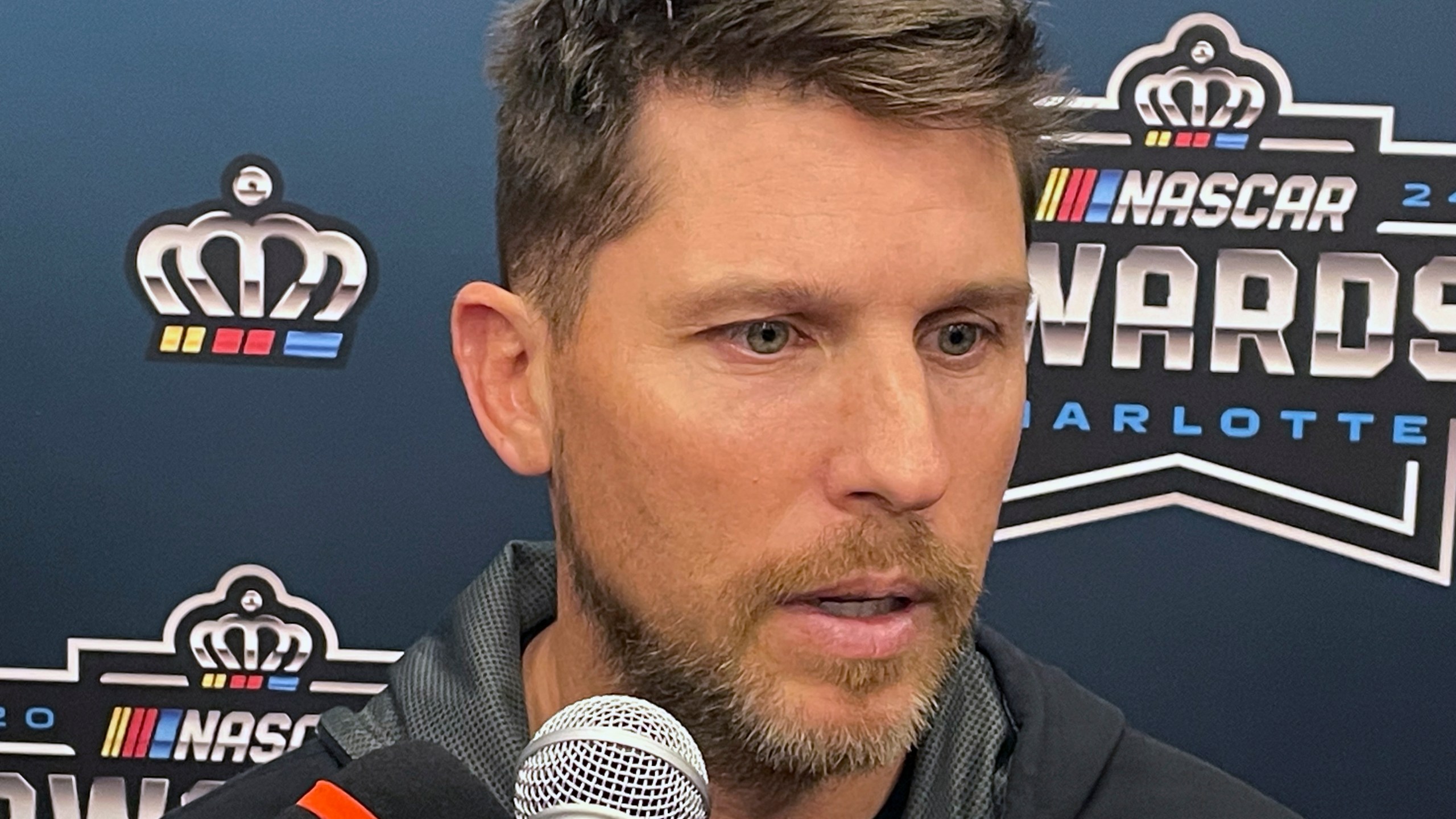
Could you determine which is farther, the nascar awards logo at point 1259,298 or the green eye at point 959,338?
the nascar awards logo at point 1259,298

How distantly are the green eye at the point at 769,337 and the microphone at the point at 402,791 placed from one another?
0.38 meters

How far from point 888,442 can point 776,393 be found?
9 cm

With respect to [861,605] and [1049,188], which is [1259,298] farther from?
[861,605]

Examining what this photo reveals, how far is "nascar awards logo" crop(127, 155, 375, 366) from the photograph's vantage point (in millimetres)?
1767

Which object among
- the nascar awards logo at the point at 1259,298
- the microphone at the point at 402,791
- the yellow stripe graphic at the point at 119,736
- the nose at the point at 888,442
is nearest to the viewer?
the microphone at the point at 402,791

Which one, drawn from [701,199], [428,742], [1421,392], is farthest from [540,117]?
[1421,392]

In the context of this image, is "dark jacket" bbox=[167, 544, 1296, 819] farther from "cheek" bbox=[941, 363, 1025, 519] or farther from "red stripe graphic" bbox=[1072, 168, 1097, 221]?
"red stripe graphic" bbox=[1072, 168, 1097, 221]

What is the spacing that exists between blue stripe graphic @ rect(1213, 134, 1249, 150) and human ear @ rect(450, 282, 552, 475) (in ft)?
2.98

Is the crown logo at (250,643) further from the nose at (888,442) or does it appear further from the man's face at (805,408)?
the nose at (888,442)

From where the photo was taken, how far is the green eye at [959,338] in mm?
1069

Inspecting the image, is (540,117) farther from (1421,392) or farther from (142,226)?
(1421,392)

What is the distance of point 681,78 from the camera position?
1085mm

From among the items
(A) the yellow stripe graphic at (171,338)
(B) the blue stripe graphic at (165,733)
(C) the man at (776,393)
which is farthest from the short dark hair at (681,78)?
(B) the blue stripe graphic at (165,733)

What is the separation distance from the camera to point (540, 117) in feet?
3.90
